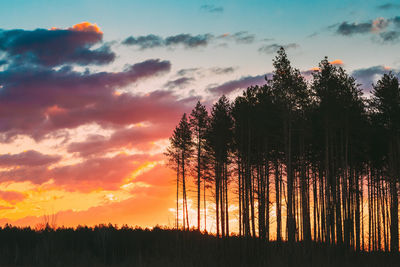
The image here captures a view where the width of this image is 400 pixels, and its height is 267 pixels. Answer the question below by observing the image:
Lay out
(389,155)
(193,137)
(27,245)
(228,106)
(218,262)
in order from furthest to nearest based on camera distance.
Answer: (193,137)
(228,106)
(389,155)
(27,245)
(218,262)

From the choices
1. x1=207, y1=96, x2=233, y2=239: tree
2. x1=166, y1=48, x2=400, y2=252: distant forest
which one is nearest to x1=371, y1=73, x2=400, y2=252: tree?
x1=166, y1=48, x2=400, y2=252: distant forest

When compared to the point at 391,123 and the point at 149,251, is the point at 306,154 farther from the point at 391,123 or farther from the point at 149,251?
the point at 149,251

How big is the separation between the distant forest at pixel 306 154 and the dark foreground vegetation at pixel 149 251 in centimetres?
271

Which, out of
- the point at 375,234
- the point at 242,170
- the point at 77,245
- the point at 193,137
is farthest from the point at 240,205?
the point at 77,245

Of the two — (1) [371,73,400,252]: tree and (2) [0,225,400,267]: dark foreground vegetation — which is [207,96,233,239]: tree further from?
(1) [371,73,400,252]: tree

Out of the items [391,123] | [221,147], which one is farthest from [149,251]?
[391,123]

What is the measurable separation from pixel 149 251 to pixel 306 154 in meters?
15.2

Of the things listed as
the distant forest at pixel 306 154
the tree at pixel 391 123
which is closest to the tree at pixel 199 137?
the distant forest at pixel 306 154

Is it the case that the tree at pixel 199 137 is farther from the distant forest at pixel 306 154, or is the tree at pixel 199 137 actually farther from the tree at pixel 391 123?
the tree at pixel 391 123

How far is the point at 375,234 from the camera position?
35094 millimetres

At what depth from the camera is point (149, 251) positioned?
95.7 feet

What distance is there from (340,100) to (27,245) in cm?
2419

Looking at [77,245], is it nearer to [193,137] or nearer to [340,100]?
[193,137]

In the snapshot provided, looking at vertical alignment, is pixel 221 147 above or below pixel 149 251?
above
